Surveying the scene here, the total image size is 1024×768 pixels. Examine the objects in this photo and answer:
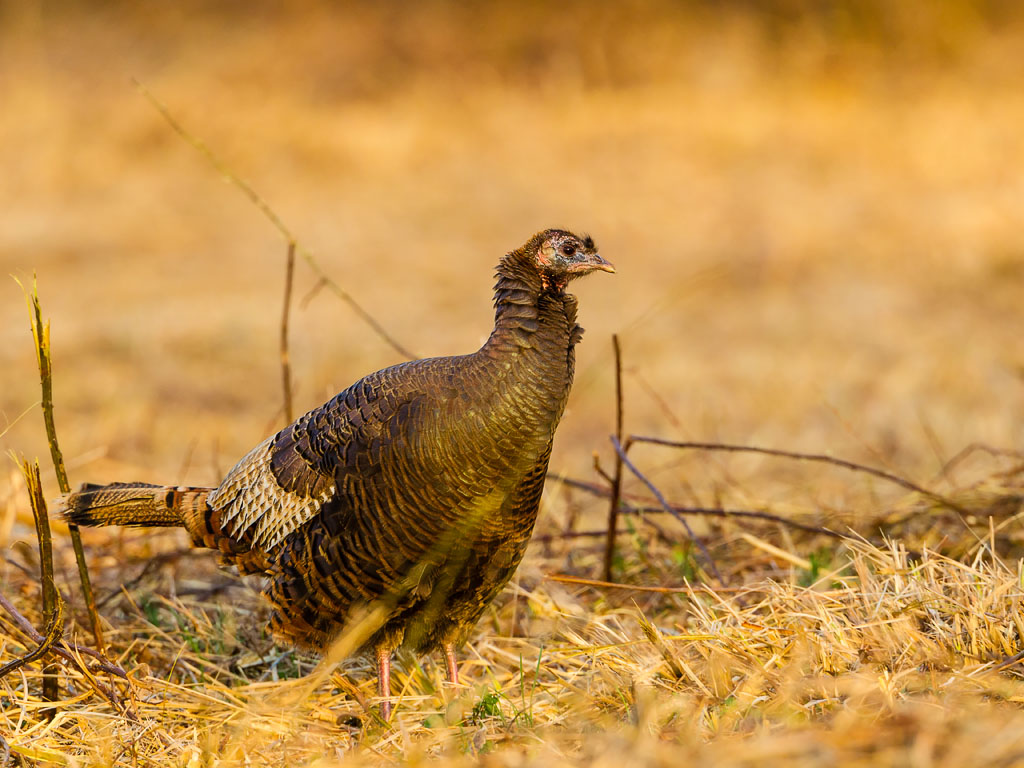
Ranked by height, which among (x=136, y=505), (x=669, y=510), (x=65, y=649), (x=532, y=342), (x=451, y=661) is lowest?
(x=451, y=661)

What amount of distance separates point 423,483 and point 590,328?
6.38m

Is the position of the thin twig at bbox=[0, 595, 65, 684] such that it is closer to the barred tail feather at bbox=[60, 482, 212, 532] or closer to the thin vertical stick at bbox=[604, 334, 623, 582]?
the barred tail feather at bbox=[60, 482, 212, 532]

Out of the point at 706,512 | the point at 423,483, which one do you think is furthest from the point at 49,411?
the point at 706,512

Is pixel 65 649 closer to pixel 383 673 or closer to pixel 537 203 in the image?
pixel 383 673

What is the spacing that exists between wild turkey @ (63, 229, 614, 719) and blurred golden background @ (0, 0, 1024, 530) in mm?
3253

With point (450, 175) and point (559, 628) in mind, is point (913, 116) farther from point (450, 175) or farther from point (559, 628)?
point (559, 628)

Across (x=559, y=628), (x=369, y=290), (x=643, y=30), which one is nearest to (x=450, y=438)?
(x=559, y=628)

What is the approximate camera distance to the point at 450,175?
11727 mm

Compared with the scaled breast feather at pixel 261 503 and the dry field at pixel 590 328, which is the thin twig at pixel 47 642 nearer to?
the dry field at pixel 590 328

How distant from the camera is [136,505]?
319 cm

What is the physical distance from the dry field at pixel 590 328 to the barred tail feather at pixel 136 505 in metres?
0.34

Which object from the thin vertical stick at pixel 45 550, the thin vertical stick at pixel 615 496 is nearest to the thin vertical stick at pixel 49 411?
the thin vertical stick at pixel 45 550

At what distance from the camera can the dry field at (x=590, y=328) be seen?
2.53m

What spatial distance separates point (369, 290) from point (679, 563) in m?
6.28
